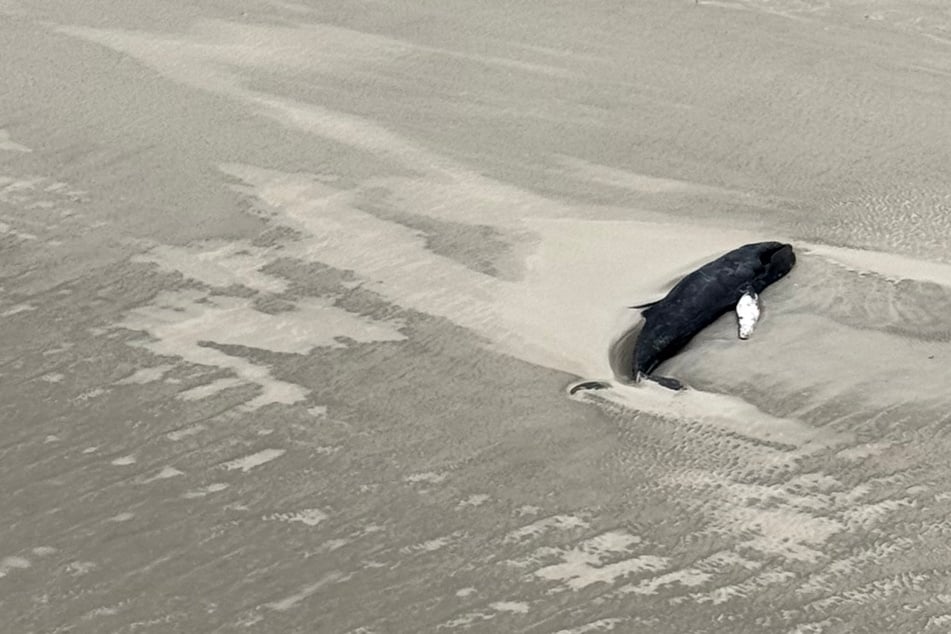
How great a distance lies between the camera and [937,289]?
415cm

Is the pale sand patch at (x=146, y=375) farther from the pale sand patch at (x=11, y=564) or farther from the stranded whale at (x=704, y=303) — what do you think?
the stranded whale at (x=704, y=303)

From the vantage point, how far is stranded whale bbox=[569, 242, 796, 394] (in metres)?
3.93

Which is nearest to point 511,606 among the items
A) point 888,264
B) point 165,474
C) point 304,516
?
point 304,516

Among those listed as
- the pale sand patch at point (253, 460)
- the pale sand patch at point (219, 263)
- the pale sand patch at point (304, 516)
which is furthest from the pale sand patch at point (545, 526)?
the pale sand patch at point (219, 263)

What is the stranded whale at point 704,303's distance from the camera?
3932mm

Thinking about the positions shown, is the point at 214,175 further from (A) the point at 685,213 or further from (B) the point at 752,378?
(B) the point at 752,378

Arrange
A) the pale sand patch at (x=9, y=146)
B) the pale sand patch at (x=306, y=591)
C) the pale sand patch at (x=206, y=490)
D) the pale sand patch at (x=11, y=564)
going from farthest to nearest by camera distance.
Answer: the pale sand patch at (x=9, y=146), the pale sand patch at (x=206, y=490), the pale sand patch at (x=11, y=564), the pale sand patch at (x=306, y=591)

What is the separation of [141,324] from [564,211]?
52.2 inches

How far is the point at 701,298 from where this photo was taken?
13.3ft

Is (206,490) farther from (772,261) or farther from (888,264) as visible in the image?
(888,264)

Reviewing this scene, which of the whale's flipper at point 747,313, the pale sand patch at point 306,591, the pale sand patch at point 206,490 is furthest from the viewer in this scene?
the whale's flipper at point 747,313

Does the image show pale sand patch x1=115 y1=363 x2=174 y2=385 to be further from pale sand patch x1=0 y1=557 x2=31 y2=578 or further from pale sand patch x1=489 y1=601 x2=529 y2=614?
pale sand patch x1=489 y1=601 x2=529 y2=614

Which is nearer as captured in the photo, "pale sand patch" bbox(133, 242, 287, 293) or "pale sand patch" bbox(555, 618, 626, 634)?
"pale sand patch" bbox(555, 618, 626, 634)

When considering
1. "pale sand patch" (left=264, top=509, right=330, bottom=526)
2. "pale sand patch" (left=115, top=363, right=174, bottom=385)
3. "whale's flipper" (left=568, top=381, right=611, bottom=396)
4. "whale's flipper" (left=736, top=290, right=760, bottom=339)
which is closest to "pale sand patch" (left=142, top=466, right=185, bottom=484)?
"pale sand patch" (left=264, top=509, right=330, bottom=526)
